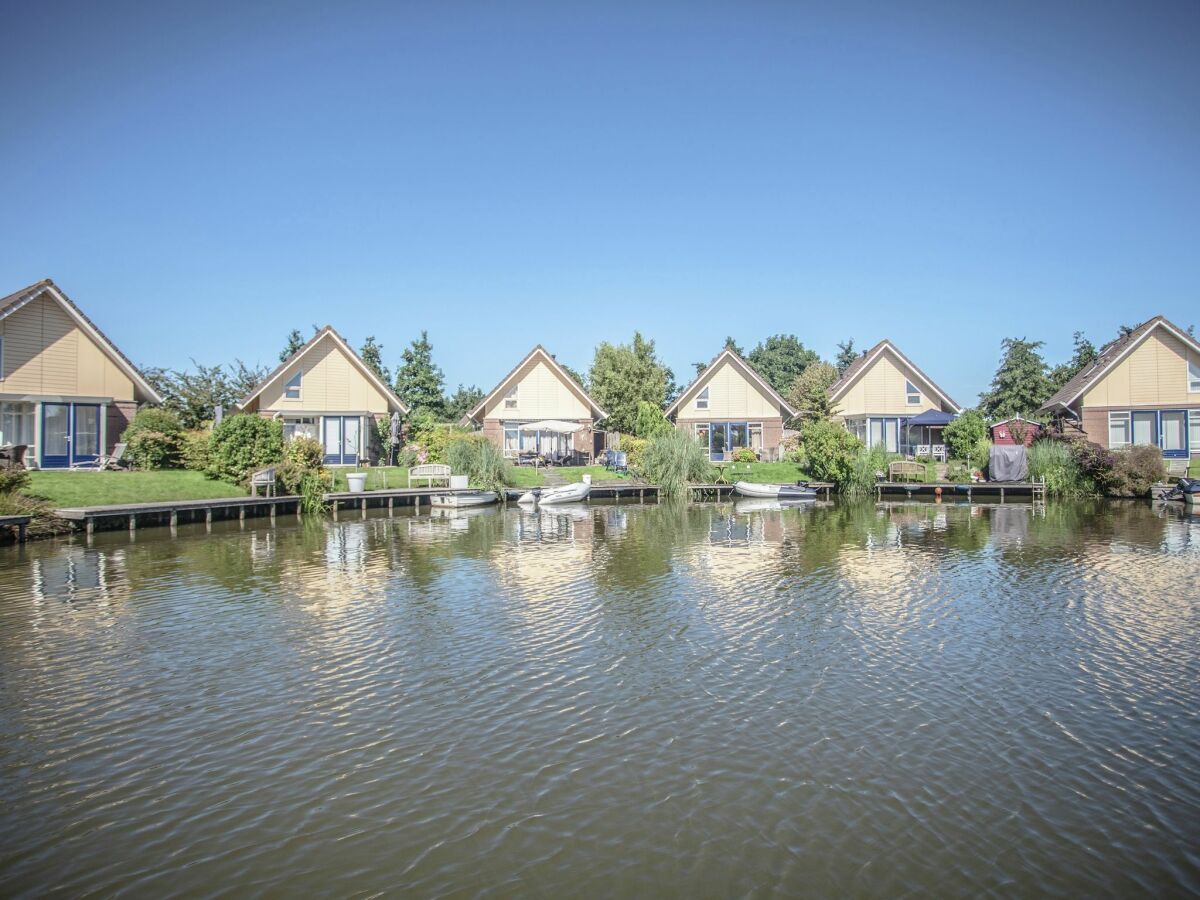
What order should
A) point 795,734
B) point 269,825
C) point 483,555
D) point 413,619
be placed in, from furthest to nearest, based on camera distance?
point 483,555, point 413,619, point 795,734, point 269,825

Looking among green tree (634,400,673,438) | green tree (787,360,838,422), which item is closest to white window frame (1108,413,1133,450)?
green tree (787,360,838,422)

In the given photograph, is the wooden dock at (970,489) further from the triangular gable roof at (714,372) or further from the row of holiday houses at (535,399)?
the triangular gable roof at (714,372)

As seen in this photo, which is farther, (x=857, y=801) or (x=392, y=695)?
(x=392, y=695)

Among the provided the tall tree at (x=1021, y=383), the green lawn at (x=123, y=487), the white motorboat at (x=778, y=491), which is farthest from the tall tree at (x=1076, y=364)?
the green lawn at (x=123, y=487)

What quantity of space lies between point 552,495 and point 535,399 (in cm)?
1304

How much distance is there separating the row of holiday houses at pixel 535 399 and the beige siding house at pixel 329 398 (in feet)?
0.19

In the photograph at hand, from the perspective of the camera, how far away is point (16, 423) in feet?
108

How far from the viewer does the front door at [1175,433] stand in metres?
42.3

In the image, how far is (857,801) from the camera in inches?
272

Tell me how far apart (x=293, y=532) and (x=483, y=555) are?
28.9ft

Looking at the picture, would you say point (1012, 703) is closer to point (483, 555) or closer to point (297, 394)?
point (483, 555)

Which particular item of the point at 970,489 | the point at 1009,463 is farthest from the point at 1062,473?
the point at 970,489

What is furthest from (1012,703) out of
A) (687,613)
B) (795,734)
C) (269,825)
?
(269,825)

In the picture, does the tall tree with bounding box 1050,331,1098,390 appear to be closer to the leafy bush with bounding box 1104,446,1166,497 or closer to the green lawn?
the leafy bush with bounding box 1104,446,1166,497
